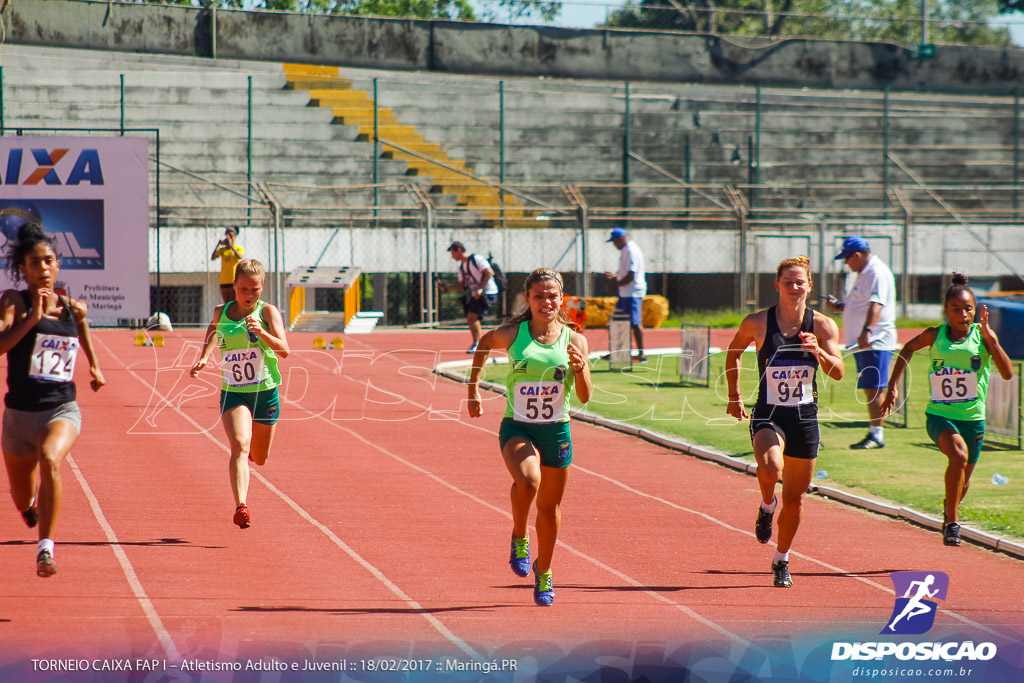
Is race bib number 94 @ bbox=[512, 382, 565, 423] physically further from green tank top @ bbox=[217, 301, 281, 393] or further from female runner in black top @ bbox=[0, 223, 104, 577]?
female runner in black top @ bbox=[0, 223, 104, 577]

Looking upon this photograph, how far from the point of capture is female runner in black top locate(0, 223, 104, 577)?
6.81 m

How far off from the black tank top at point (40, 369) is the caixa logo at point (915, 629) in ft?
14.8

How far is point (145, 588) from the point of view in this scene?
6.77 metres

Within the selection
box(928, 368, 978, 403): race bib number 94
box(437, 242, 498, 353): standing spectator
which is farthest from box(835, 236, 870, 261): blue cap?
box(437, 242, 498, 353): standing spectator

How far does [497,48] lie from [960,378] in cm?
3269

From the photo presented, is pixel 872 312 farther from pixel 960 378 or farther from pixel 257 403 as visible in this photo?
pixel 257 403

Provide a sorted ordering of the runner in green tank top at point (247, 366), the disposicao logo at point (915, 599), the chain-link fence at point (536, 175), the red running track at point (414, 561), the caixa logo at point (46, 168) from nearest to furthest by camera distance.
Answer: the red running track at point (414, 561)
the disposicao logo at point (915, 599)
the runner in green tank top at point (247, 366)
the caixa logo at point (46, 168)
the chain-link fence at point (536, 175)

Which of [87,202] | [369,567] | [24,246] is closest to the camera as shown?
[24,246]

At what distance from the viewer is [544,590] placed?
6.60m

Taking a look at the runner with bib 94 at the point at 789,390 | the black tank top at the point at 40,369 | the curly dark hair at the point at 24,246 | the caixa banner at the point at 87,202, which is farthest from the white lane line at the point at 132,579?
the caixa banner at the point at 87,202

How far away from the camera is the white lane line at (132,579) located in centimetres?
575

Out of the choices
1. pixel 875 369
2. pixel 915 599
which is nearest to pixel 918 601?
→ pixel 915 599

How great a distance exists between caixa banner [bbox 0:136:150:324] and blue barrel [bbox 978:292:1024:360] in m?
13.8

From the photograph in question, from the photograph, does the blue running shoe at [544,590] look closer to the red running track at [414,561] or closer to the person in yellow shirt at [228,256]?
the red running track at [414,561]
